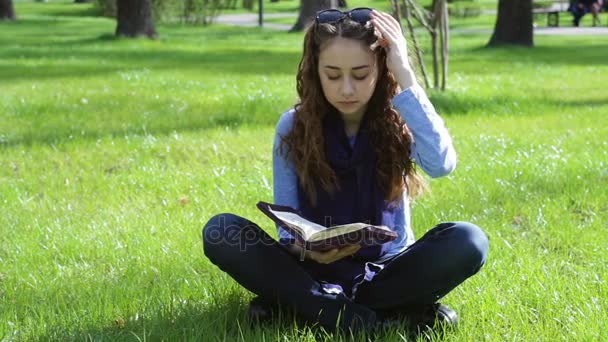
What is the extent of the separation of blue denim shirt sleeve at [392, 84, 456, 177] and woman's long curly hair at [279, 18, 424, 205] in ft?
0.62

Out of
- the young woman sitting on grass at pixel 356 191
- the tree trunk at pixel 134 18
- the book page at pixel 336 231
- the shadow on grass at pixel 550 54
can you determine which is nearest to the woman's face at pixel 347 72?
the young woman sitting on grass at pixel 356 191

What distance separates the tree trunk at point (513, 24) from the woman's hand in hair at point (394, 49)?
1725cm

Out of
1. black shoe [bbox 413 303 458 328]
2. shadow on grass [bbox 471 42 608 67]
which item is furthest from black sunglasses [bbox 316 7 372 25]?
shadow on grass [bbox 471 42 608 67]

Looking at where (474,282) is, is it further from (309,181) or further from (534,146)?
(534,146)

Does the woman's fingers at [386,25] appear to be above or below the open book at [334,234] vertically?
above

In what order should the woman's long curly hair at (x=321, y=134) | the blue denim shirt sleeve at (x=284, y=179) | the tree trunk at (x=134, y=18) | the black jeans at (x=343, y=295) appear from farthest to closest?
the tree trunk at (x=134, y=18)
the blue denim shirt sleeve at (x=284, y=179)
the woman's long curly hair at (x=321, y=134)
the black jeans at (x=343, y=295)

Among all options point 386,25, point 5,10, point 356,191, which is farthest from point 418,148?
point 5,10

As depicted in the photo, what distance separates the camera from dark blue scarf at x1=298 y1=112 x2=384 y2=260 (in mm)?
3141

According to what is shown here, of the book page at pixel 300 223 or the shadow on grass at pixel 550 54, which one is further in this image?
the shadow on grass at pixel 550 54

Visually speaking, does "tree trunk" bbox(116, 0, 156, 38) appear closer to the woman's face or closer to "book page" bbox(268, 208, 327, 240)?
the woman's face

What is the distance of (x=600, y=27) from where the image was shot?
97.1 feet

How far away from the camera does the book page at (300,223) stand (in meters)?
2.65

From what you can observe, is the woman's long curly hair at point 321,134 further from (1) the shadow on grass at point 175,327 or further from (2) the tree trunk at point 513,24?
(2) the tree trunk at point 513,24

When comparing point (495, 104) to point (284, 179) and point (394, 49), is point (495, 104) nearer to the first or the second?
point (284, 179)
